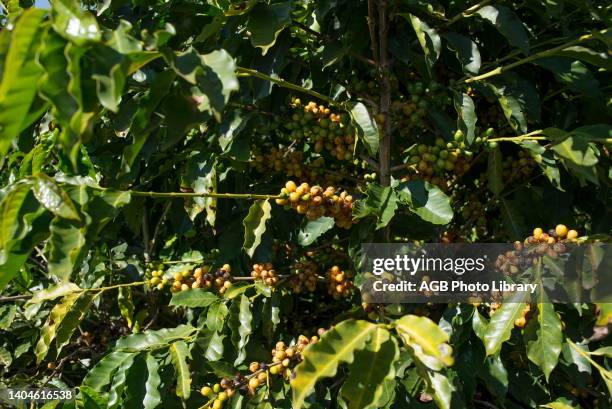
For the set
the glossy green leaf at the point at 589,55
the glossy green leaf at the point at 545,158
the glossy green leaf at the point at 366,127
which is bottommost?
the glossy green leaf at the point at 545,158

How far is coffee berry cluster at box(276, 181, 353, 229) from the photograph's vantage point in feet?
6.02

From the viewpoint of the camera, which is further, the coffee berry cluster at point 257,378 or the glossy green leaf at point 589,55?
the coffee berry cluster at point 257,378

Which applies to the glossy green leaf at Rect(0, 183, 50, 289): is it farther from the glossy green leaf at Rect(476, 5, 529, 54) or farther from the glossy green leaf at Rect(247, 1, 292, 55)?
the glossy green leaf at Rect(476, 5, 529, 54)

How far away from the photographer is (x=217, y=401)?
185 centimetres

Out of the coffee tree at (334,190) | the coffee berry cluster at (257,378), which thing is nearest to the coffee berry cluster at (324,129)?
the coffee tree at (334,190)

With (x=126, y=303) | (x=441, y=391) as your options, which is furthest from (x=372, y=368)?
(x=126, y=303)

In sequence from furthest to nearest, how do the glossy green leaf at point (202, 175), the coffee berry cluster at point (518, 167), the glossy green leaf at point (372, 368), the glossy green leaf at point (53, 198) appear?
the coffee berry cluster at point (518, 167), the glossy green leaf at point (202, 175), the glossy green leaf at point (372, 368), the glossy green leaf at point (53, 198)

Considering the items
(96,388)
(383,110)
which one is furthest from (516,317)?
(96,388)

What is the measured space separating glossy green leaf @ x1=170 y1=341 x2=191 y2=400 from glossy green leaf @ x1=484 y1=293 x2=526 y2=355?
86 cm

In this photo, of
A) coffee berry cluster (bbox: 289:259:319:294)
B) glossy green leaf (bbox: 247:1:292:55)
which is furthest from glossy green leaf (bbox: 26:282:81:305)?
glossy green leaf (bbox: 247:1:292:55)

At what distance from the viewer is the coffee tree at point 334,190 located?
1345 millimetres

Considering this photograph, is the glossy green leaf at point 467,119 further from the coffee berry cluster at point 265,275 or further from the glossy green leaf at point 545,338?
the coffee berry cluster at point 265,275

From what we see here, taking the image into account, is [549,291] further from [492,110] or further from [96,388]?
[96,388]

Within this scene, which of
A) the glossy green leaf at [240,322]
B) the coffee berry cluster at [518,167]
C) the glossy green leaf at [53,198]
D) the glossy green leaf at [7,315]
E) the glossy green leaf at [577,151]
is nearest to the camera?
the glossy green leaf at [53,198]
